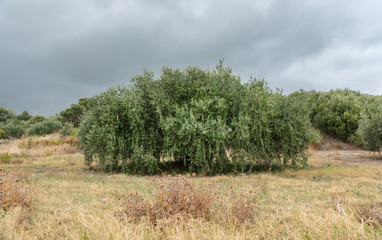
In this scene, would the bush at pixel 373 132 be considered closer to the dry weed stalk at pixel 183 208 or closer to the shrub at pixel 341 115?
the shrub at pixel 341 115

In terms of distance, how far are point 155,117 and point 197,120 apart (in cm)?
245

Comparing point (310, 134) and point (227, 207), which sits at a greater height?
point (310, 134)

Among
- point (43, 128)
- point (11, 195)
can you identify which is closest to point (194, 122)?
point (11, 195)

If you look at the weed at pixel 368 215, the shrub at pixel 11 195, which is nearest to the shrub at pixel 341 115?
the weed at pixel 368 215

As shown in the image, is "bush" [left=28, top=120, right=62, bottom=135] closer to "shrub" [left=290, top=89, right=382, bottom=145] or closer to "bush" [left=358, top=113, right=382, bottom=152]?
"shrub" [left=290, top=89, right=382, bottom=145]

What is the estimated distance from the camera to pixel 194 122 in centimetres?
1305

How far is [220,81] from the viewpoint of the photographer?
593 inches

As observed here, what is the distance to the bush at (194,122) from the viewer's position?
13617 millimetres

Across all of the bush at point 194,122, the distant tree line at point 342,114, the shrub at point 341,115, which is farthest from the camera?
the shrub at point 341,115

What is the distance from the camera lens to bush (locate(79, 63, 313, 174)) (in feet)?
44.7

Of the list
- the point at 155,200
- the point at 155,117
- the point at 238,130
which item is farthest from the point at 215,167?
the point at 155,200

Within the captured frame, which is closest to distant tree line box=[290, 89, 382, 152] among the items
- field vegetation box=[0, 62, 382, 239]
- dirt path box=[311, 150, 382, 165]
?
dirt path box=[311, 150, 382, 165]

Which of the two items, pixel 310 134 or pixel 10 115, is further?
pixel 10 115

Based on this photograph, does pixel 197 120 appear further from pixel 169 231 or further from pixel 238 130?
pixel 169 231
